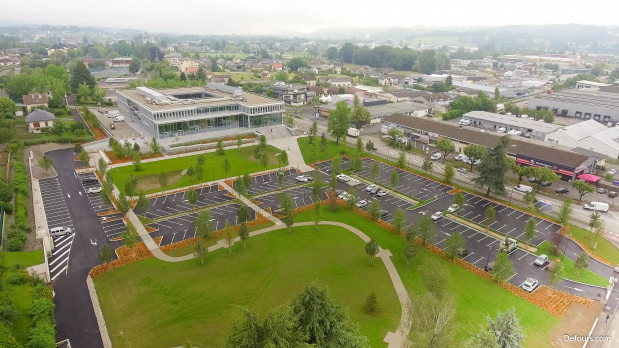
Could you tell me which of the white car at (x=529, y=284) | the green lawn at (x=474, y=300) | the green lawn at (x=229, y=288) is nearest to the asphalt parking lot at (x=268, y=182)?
Answer: the green lawn at (x=229, y=288)

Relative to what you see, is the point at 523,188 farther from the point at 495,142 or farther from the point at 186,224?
the point at 186,224

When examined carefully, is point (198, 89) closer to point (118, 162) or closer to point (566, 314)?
point (118, 162)

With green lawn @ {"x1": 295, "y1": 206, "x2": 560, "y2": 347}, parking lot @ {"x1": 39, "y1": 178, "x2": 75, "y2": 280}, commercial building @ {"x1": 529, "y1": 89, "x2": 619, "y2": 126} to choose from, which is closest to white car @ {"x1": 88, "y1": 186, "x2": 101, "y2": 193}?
parking lot @ {"x1": 39, "y1": 178, "x2": 75, "y2": 280}

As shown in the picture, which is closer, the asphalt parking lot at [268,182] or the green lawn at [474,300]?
the green lawn at [474,300]

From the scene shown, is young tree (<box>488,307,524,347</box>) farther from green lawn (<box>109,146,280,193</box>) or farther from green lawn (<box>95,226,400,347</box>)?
green lawn (<box>109,146,280,193</box>)

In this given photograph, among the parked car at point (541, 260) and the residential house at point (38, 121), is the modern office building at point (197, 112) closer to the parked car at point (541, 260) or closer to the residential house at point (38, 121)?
the residential house at point (38, 121)

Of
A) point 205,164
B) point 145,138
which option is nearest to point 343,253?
point 205,164

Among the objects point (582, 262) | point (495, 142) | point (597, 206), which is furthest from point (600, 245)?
point (495, 142)
